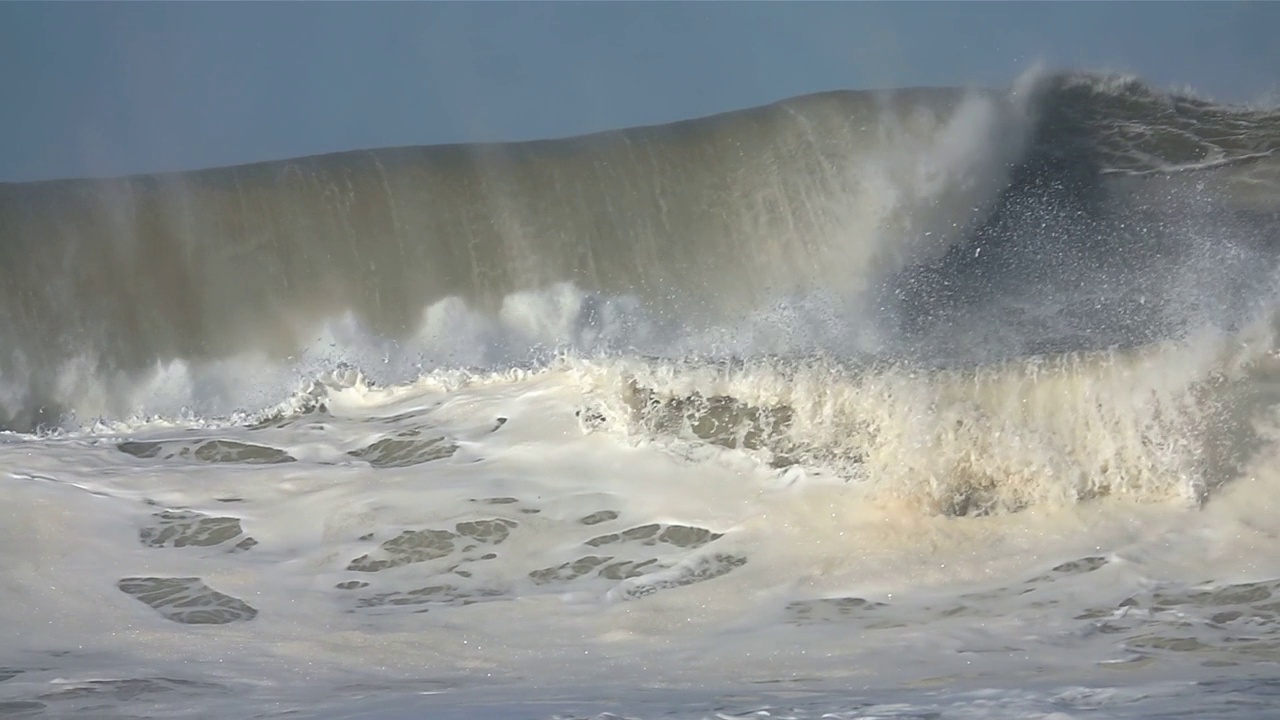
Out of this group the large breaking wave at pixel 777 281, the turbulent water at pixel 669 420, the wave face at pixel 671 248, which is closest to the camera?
the turbulent water at pixel 669 420

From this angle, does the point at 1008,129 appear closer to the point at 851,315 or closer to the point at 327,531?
the point at 851,315

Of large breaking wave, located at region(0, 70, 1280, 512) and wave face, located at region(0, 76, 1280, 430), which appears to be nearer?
large breaking wave, located at region(0, 70, 1280, 512)

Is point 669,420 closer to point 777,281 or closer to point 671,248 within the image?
point 777,281

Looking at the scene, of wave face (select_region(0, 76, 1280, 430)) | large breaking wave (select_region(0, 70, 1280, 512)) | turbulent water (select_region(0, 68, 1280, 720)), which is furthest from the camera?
wave face (select_region(0, 76, 1280, 430))

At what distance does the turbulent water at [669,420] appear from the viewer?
376 cm

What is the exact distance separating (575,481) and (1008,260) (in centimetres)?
201

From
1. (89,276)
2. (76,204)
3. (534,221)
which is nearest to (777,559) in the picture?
(534,221)

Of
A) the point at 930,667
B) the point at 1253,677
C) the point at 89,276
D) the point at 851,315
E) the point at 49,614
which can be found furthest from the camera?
the point at 89,276

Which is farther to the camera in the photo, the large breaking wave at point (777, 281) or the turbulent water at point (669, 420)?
the large breaking wave at point (777, 281)

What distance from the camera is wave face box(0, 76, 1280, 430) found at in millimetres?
4590

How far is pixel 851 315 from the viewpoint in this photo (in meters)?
4.63

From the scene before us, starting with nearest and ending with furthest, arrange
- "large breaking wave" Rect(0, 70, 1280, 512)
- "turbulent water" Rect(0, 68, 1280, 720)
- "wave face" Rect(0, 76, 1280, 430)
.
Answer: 1. "turbulent water" Rect(0, 68, 1280, 720)
2. "large breaking wave" Rect(0, 70, 1280, 512)
3. "wave face" Rect(0, 76, 1280, 430)

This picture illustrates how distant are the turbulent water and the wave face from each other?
2 cm

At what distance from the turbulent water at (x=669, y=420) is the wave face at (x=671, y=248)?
2cm
